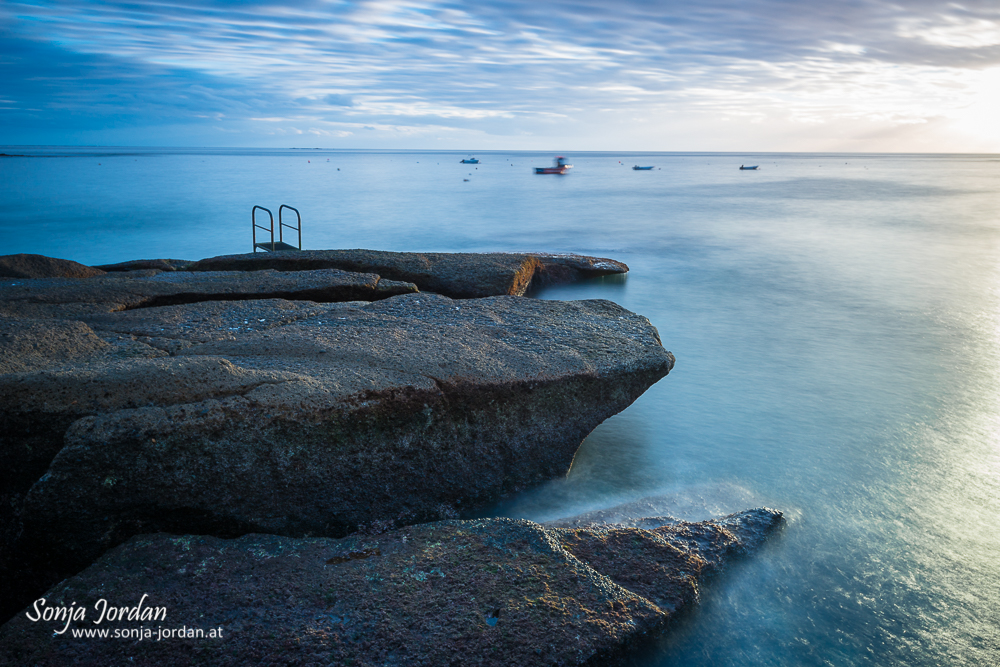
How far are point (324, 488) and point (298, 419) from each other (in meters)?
0.38

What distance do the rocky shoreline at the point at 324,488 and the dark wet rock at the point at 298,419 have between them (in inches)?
0.5

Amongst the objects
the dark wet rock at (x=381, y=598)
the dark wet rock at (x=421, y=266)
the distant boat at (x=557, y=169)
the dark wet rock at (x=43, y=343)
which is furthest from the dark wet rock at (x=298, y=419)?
the distant boat at (x=557, y=169)

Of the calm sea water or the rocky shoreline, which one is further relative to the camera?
the calm sea water

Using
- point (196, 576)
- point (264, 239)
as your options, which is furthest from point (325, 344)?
point (264, 239)

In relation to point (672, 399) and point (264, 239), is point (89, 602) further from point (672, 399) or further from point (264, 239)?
point (264, 239)

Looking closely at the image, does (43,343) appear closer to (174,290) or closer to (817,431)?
(174,290)

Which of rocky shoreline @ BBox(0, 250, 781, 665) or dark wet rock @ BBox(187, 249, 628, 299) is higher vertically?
dark wet rock @ BBox(187, 249, 628, 299)

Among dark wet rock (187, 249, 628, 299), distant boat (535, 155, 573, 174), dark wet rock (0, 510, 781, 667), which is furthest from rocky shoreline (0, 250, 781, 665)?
distant boat (535, 155, 573, 174)

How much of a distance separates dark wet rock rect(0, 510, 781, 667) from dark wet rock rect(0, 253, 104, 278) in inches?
240

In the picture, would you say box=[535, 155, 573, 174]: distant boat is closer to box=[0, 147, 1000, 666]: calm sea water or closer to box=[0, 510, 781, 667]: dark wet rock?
box=[0, 147, 1000, 666]: calm sea water

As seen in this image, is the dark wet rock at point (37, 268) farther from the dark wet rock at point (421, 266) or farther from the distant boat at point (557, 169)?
the distant boat at point (557, 169)

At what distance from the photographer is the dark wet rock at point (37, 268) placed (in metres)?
7.05

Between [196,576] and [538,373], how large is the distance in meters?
2.11

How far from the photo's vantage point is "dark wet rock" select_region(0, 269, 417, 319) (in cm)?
476
